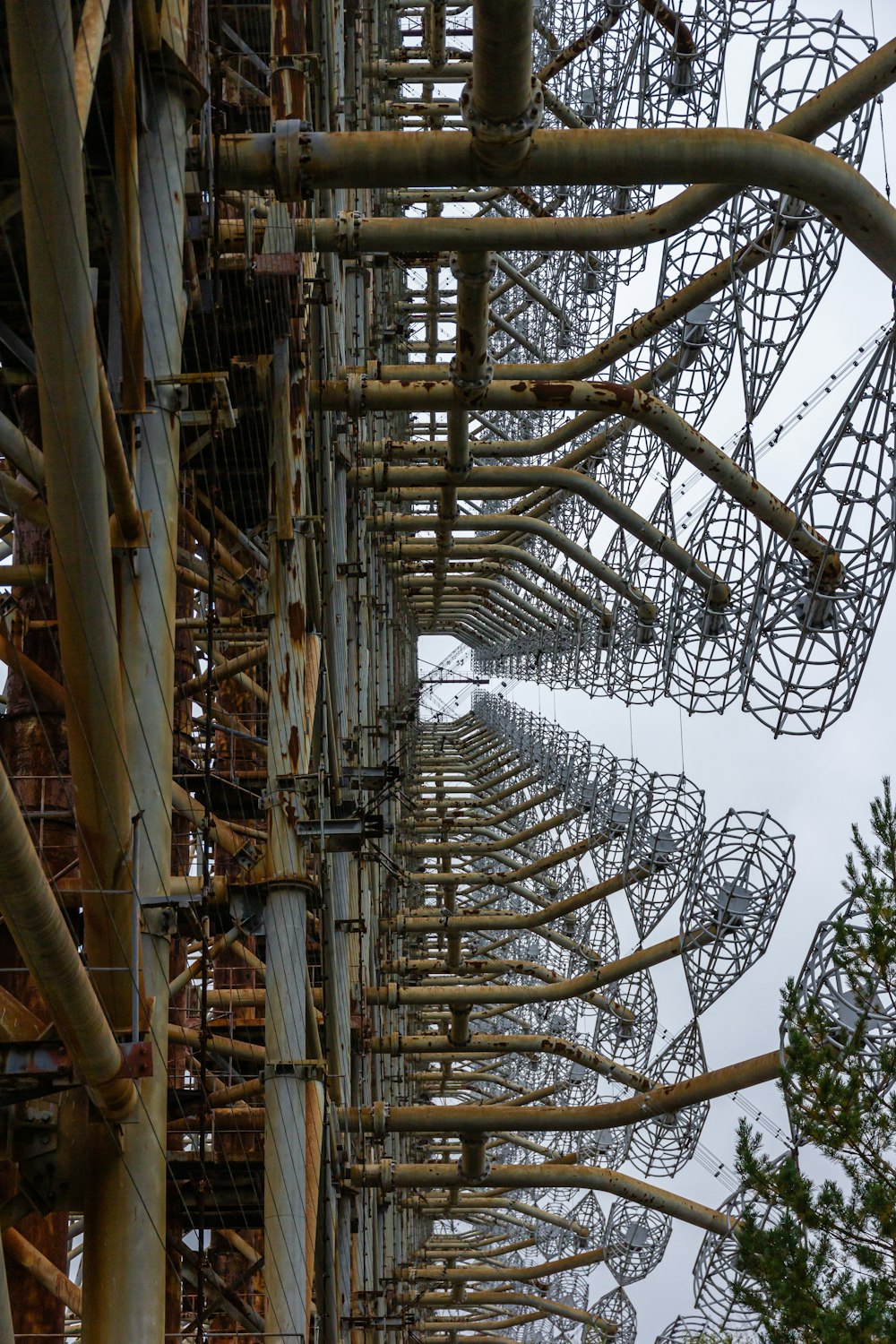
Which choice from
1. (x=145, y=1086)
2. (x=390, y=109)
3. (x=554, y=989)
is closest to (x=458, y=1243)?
(x=554, y=989)

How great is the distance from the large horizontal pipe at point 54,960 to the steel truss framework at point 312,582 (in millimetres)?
13

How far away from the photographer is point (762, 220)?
9.44 meters

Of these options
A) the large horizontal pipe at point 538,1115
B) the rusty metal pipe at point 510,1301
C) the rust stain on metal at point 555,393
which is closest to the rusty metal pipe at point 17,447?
the rust stain on metal at point 555,393

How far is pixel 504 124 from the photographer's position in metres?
5.51

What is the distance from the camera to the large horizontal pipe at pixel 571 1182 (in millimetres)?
14641

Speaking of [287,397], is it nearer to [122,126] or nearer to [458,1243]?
[122,126]

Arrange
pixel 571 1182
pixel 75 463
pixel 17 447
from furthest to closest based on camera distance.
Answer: pixel 571 1182
pixel 17 447
pixel 75 463

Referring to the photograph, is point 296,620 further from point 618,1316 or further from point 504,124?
point 618,1316

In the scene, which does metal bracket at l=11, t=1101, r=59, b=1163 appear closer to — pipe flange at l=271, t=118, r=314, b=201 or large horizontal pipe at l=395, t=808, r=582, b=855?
pipe flange at l=271, t=118, r=314, b=201

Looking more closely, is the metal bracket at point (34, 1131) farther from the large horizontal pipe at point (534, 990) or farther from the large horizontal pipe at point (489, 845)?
the large horizontal pipe at point (489, 845)

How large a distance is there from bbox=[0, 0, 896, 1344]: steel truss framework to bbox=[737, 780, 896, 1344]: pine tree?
77 mm

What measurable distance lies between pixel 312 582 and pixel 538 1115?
19.9 ft

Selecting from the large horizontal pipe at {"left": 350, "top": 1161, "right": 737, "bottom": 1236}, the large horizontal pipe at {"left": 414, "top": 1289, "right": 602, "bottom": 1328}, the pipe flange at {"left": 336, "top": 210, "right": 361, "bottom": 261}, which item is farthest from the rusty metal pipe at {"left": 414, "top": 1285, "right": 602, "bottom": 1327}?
the pipe flange at {"left": 336, "top": 210, "right": 361, "bottom": 261}

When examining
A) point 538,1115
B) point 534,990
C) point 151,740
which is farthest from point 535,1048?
point 151,740
